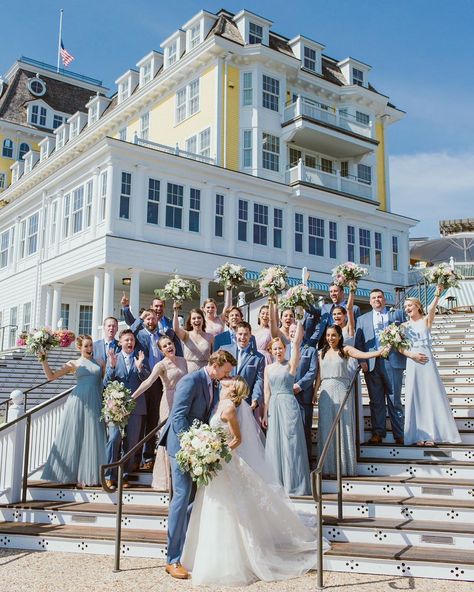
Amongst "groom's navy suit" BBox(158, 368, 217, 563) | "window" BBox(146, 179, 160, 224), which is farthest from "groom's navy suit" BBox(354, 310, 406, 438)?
"window" BBox(146, 179, 160, 224)

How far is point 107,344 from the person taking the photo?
8.92m

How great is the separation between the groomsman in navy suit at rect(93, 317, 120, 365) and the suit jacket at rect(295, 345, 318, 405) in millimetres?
2713

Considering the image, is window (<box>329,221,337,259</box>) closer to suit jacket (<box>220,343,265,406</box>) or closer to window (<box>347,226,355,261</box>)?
window (<box>347,226,355,261</box>)

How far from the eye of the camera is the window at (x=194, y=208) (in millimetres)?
23328

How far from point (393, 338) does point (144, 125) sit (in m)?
24.6

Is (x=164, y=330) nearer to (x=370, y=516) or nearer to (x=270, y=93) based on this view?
(x=370, y=516)

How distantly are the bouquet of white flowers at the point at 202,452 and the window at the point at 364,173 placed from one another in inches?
1055

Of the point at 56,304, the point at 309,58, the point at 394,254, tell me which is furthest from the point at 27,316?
the point at 309,58

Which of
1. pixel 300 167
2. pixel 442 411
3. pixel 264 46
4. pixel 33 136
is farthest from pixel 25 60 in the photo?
pixel 442 411

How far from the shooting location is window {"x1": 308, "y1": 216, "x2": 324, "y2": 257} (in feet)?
88.7

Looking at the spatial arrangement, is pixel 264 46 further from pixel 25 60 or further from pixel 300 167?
pixel 25 60

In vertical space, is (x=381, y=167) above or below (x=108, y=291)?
above

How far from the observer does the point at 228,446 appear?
5730mm

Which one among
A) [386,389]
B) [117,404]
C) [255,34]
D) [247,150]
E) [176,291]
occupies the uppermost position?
[255,34]
